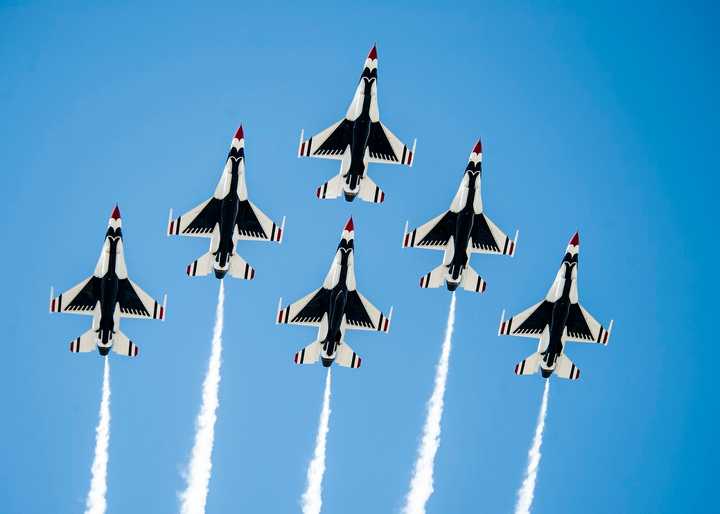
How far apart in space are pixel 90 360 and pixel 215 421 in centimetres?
→ 1079

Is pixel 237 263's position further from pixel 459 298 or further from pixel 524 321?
pixel 459 298

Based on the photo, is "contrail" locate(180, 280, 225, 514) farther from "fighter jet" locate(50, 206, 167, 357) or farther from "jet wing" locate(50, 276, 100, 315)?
"jet wing" locate(50, 276, 100, 315)

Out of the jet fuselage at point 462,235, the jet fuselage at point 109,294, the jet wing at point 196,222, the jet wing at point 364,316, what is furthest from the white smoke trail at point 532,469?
the jet fuselage at point 109,294

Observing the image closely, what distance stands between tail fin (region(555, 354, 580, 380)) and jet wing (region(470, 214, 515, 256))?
4050 mm

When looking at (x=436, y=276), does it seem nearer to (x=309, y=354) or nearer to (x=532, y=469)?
(x=309, y=354)

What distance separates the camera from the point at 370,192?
148 feet

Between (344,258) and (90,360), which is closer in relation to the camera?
(344,258)

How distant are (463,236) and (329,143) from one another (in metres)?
5.48

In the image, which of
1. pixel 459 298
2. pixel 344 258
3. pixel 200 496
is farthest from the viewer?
pixel 459 298

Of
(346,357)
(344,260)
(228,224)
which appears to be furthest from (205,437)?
(344,260)

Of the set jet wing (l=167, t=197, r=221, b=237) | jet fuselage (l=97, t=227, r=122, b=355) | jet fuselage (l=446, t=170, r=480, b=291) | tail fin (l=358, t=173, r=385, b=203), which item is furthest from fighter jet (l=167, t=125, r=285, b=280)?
jet fuselage (l=446, t=170, r=480, b=291)

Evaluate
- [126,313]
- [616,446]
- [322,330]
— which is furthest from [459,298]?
[126,313]

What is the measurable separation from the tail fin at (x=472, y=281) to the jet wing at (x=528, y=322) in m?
1.41

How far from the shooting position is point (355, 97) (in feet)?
143
